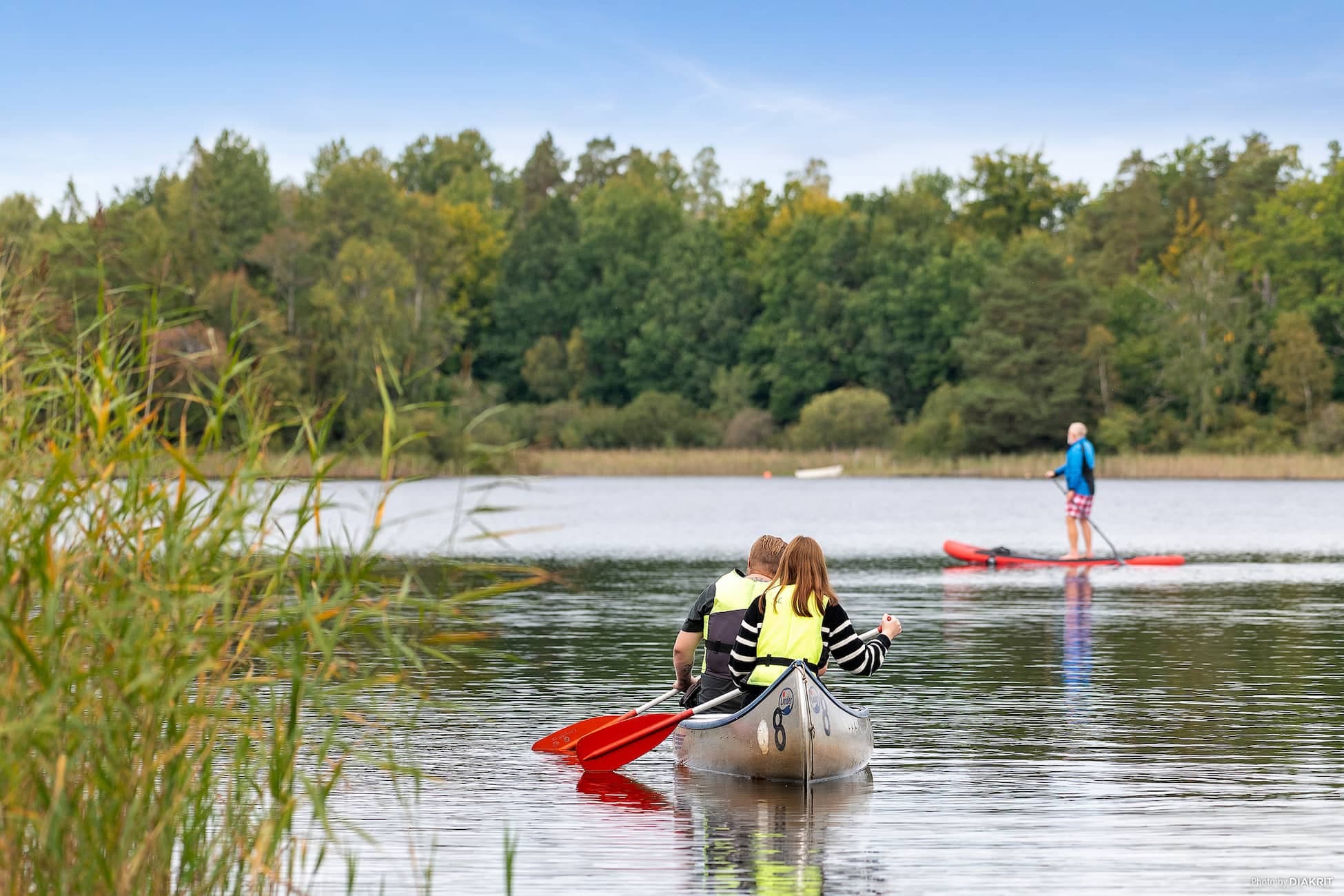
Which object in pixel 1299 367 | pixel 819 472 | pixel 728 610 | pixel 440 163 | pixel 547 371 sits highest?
pixel 440 163

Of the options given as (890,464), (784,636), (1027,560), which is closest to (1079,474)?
(1027,560)

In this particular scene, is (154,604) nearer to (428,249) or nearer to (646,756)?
(646,756)

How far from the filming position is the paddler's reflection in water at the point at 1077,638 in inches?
504

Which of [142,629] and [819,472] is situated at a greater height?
[819,472]

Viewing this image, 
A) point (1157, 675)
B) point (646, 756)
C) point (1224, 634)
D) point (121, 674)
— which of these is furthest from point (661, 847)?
point (1224, 634)

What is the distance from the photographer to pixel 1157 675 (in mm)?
13344

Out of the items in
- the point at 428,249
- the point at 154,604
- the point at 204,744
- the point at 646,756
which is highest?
the point at 428,249

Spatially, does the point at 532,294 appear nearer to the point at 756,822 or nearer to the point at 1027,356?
the point at 1027,356

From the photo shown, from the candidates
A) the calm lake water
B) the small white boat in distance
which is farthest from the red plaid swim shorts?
the small white boat in distance

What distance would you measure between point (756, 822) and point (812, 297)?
83315mm

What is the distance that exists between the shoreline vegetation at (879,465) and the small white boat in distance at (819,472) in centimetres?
36

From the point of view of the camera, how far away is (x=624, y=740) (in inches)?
376

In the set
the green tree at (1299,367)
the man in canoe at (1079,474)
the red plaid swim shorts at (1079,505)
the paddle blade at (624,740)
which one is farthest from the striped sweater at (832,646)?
the green tree at (1299,367)

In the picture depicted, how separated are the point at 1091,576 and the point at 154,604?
2022 cm
